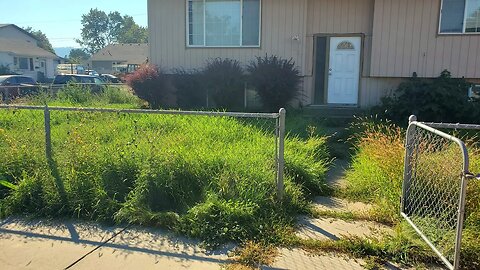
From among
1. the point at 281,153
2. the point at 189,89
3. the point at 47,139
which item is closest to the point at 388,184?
the point at 281,153

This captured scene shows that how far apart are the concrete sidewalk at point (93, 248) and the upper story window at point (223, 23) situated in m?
9.66

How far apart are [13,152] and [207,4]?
9.04 meters

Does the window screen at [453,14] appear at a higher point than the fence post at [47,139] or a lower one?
higher

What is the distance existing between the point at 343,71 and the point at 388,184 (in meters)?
8.52

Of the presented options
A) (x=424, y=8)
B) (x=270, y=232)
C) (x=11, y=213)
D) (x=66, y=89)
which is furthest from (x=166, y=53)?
(x=270, y=232)

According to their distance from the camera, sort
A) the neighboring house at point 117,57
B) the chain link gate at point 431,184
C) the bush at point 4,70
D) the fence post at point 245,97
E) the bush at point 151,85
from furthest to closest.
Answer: the neighboring house at point 117,57, the bush at point 4,70, the bush at point 151,85, the fence post at point 245,97, the chain link gate at point 431,184

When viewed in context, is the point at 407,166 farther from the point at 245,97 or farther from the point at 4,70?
the point at 4,70

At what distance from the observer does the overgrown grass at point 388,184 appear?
12.2 ft

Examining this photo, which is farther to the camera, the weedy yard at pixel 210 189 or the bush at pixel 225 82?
the bush at pixel 225 82

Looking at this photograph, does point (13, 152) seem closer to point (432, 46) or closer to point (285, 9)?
point (285, 9)

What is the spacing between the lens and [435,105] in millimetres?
9719

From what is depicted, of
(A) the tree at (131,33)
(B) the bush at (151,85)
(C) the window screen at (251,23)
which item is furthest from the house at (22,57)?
(A) the tree at (131,33)

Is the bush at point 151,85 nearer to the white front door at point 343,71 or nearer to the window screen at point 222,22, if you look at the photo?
the window screen at point 222,22

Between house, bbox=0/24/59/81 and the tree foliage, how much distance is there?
202 feet
